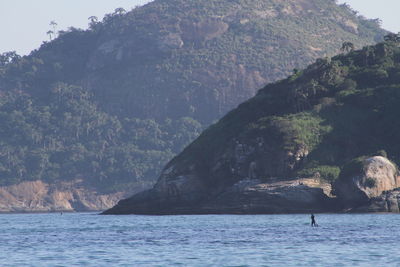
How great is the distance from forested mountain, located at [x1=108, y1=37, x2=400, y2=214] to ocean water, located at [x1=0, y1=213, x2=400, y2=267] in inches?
975

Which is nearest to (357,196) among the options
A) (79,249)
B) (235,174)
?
(235,174)

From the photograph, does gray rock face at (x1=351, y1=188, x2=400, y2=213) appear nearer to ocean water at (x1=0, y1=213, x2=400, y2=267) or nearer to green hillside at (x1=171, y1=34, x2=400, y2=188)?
green hillside at (x1=171, y1=34, x2=400, y2=188)

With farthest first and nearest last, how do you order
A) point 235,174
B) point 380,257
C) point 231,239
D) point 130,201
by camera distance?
1. point 130,201
2. point 235,174
3. point 231,239
4. point 380,257

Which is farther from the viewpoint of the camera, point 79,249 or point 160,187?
point 160,187

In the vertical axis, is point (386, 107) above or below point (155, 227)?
above

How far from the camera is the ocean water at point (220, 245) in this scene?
63188mm

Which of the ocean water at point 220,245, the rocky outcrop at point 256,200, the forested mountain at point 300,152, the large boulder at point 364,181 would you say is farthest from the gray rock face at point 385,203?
the ocean water at point 220,245

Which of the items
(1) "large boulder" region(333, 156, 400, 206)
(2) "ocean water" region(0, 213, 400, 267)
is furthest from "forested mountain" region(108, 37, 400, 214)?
(2) "ocean water" region(0, 213, 400, 267)

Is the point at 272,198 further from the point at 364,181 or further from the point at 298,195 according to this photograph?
the point at 364,181

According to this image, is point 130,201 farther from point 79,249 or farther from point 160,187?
point 79,249

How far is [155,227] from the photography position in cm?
10769

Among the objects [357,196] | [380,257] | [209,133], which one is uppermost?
[209,133]

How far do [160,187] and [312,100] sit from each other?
31107mm

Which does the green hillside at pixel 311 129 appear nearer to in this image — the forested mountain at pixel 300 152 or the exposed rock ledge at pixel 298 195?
the forested mountain at pixel 300 152
